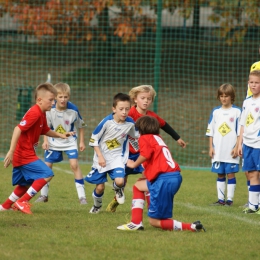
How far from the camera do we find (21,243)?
19.6 feet

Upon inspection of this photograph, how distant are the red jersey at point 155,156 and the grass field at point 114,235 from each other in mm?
621

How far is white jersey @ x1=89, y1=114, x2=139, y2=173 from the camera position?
309 inches

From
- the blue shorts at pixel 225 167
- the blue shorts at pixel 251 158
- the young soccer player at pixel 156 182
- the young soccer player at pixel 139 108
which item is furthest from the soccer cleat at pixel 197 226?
the blue shorts at pixel 225 167

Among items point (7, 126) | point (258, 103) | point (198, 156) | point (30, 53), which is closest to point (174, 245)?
point (258, 103)

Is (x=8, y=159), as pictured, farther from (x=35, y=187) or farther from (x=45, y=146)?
(x=45, y=146)

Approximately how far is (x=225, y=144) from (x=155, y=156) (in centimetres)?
304

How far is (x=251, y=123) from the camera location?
27.1 feet

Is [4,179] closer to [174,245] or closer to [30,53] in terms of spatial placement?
[174,245]

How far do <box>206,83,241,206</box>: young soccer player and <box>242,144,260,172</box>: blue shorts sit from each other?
38.5 inches

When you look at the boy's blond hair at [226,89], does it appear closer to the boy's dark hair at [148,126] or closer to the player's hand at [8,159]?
the boy's dark hair at [148,126]

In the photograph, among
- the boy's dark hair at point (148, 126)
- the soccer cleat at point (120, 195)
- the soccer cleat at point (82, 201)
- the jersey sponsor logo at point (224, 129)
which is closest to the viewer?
the boy's dark hair at point (148, 126)

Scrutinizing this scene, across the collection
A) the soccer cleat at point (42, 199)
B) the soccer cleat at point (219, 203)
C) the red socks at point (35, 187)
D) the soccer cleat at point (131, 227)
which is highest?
the red socks at point (35, 187)

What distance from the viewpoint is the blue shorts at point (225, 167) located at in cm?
939

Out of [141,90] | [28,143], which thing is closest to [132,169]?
[141,90]
